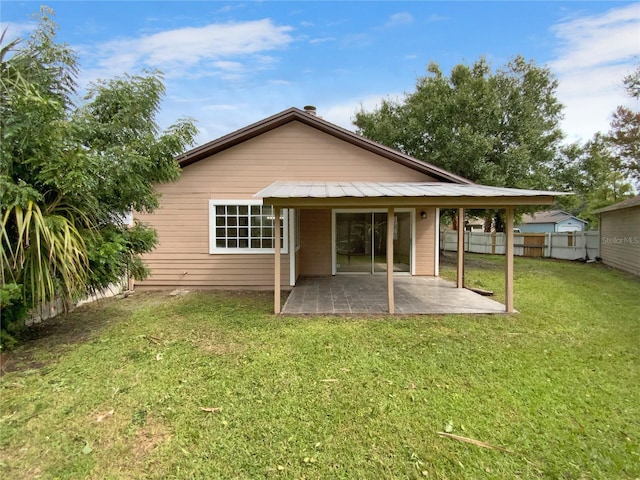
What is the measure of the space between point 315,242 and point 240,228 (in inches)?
96.5

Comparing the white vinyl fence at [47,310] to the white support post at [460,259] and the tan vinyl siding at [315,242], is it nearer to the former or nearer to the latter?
the tan vinyl siding at [315,242]

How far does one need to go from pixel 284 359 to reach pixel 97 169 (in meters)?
3.66

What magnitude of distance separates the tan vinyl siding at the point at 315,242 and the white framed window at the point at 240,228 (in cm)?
138

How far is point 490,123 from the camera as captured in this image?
13.8m

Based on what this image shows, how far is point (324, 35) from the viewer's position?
11.1 m

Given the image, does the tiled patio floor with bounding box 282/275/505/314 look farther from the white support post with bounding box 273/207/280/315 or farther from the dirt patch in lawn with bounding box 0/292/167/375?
the dirt patch in lawn with bounding box 0/292/167/375

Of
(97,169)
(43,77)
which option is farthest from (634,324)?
(43,77)

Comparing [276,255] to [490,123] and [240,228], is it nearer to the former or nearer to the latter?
[240,228]

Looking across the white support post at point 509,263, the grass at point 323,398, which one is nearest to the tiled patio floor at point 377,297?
the white support post at point 509,263

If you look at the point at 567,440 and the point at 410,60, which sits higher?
the point at 410,60

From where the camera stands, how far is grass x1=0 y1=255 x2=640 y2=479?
238 centimetres

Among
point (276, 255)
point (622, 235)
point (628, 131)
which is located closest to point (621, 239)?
point (622, 235)

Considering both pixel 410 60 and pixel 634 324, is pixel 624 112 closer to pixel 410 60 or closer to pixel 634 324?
pixel 410 60

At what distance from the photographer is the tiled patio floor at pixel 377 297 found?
638 centimetres
